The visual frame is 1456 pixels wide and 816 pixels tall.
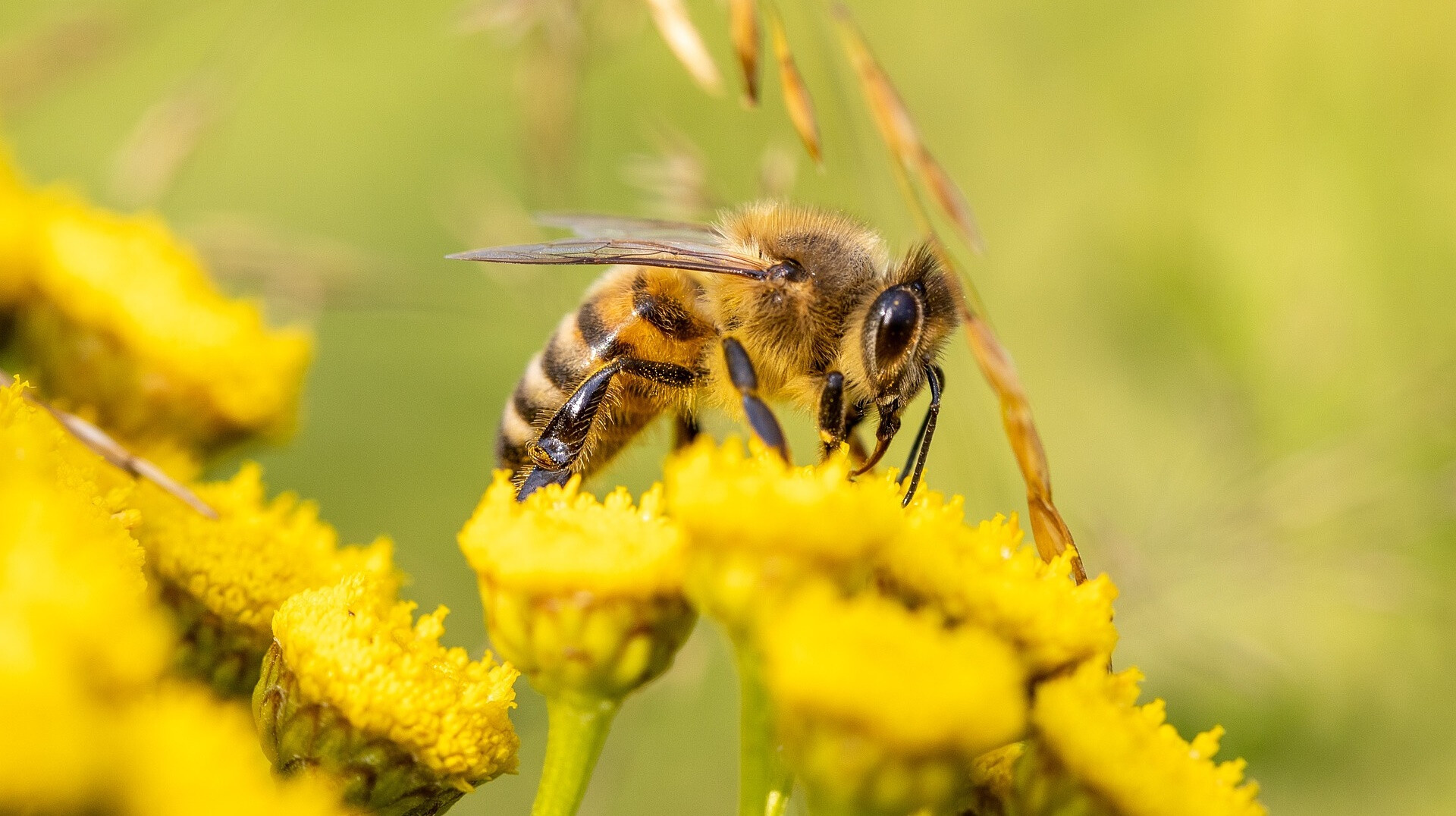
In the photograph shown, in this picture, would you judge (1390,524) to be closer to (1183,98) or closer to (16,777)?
(1183,98)

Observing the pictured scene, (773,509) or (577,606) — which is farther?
(577,606)

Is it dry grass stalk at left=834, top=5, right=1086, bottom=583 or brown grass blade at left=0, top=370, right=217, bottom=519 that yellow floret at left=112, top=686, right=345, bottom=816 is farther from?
dry grass stalk at left=834, top=5, right=1086, bottom=583

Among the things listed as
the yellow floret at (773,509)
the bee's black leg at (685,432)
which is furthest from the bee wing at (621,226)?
the yellow floret at (773,509)

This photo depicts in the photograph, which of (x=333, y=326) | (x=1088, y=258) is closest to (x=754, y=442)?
(x=1088, y=258)

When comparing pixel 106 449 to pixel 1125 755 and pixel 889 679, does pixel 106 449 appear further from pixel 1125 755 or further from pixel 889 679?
pixel 1125 755

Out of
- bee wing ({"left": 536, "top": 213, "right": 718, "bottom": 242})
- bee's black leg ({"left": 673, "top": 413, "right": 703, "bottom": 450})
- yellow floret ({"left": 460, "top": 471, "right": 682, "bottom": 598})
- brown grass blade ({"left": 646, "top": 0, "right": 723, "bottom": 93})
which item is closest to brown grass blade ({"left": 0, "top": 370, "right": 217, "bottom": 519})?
yellow floret ({"left": 460, "top": 471, "right": 682, "bottom": 598})

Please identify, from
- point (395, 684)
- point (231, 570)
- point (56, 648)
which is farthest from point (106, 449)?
point (56, 648)
